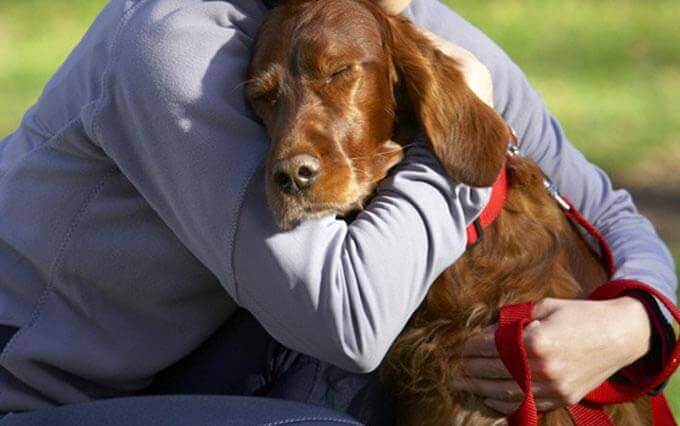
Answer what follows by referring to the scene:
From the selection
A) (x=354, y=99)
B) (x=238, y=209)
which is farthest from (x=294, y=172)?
(x=354, y=99)

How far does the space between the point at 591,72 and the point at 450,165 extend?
7.30 metres

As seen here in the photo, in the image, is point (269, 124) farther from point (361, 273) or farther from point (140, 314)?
point (140, 314)

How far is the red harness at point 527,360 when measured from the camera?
2.55 m

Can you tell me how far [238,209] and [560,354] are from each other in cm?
77

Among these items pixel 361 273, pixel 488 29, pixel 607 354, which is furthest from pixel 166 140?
pixel 488 29

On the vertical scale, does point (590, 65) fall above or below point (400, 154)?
below

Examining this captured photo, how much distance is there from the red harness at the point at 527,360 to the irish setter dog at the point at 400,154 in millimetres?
37

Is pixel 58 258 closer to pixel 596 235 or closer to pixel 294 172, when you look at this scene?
pixel 294 172

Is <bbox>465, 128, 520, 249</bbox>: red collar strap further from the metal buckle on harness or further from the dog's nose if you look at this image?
the dog's nose

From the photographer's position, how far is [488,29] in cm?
1033

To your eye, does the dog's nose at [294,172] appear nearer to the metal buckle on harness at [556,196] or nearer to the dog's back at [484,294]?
the dog's back at [484,294]

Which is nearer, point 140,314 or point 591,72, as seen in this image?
point 140,314

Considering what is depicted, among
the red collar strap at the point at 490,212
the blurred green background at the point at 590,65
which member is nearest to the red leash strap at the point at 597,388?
the red collar strap at the point at 490,212

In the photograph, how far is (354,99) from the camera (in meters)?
2.47
